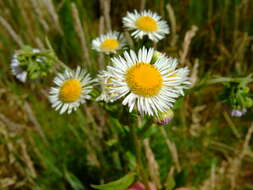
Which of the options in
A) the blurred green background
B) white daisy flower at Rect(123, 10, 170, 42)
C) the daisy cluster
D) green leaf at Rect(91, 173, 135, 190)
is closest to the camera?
the daisy cluster

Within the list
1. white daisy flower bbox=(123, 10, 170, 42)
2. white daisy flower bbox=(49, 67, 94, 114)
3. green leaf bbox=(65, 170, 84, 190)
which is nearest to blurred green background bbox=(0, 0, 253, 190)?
green leaf bbox=(65, 170, 84, 190)

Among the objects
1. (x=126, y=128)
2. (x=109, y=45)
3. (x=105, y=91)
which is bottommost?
(x=126, y=128)

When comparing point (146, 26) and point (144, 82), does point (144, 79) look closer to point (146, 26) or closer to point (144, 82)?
point (144, 82)

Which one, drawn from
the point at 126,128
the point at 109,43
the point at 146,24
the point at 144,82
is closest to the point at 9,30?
the point at 109,43

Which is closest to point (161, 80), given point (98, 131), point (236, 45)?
point (98, 131)

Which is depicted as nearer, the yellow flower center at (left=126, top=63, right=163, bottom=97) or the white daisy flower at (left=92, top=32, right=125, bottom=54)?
the yellow flower center at (left=126, top=63, right=163, bottom=97)

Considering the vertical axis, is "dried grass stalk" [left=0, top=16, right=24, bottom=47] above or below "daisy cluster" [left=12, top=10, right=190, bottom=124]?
above

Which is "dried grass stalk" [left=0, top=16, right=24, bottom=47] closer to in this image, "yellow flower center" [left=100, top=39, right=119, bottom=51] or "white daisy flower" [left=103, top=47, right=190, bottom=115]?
"yellow flower center" [left=100, top=39, right=119, bottom=51]
